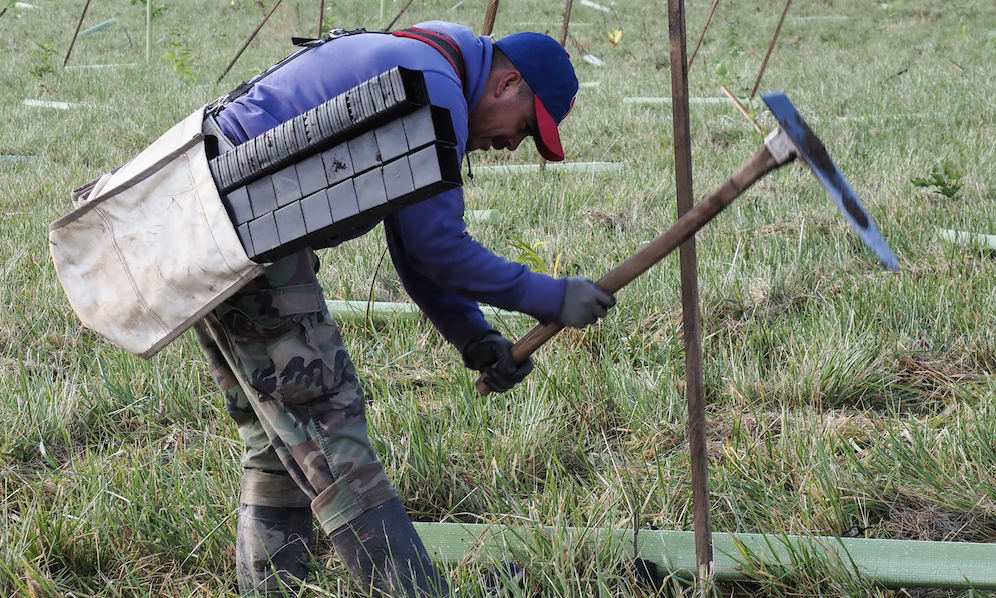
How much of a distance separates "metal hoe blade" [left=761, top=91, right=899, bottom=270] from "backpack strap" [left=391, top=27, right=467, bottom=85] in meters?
0.64

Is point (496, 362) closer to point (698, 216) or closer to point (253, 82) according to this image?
point (698, 216)

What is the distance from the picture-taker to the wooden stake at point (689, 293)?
150 cm

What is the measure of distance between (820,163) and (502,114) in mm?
747

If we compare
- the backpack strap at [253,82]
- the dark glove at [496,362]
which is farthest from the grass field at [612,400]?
the backpack strap at [253,82]

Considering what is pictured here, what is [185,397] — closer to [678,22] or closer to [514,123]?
[514,123]

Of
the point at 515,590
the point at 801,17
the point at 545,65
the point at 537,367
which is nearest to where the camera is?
the point at 515,590

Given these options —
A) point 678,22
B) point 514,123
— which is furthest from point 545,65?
point 678,22

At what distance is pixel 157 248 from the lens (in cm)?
160

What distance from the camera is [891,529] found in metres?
1.97

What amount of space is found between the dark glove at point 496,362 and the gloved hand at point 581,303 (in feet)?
0.61

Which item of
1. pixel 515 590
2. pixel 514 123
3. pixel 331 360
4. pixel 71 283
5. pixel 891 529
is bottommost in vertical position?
pixel 891 529

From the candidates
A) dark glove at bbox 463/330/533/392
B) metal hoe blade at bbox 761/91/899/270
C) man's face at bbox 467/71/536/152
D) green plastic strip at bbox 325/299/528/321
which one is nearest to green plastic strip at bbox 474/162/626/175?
green plastic strip at bbox 325/299/528/321

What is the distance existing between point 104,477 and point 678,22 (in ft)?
5.52

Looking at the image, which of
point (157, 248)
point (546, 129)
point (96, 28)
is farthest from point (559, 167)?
point (96, 28)
